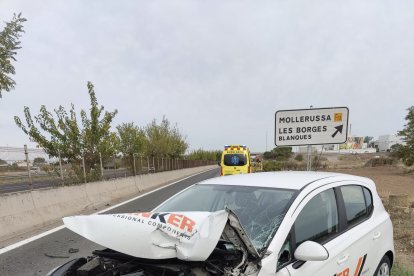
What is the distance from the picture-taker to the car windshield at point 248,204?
318cm

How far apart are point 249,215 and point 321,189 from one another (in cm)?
74

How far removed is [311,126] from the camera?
9406mm

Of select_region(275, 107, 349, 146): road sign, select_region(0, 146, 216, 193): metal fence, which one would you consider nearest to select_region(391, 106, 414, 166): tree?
select_region(0, 146, 216, 193): metal fence

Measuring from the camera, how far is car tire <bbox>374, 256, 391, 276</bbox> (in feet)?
14.2

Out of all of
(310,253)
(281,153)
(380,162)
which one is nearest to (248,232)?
(310,253)

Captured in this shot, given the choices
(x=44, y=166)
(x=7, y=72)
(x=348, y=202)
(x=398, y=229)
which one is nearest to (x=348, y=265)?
(x=348, y=202)

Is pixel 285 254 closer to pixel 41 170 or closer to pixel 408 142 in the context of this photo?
pixel 41 170

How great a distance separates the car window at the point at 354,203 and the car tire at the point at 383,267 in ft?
2.07

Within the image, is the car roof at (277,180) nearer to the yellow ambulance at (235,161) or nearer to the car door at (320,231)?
the car door at (320,231)

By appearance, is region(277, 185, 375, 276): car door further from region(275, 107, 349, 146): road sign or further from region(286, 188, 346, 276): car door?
region(275, 107, 349, 146): road sign

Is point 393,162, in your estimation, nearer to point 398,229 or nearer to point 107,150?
point 107,150

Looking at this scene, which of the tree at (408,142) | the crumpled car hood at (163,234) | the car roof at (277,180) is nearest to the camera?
the crumpled car hood at (163,234)

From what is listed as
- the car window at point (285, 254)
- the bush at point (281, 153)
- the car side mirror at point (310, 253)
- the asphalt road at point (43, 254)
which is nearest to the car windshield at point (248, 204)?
the car window at point (285, 254)

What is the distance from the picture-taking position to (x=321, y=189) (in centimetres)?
366
